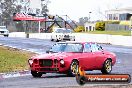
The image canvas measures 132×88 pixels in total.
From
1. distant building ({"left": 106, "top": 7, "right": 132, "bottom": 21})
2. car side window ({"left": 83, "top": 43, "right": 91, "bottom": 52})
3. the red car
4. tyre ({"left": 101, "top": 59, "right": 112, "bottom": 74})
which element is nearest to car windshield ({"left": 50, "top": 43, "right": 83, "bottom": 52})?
the red car

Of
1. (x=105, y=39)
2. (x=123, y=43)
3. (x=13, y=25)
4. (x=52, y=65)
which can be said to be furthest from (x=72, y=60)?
(x=13, y=25)

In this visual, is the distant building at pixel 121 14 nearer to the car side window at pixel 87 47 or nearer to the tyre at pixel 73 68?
the car side window at pixel 87 47

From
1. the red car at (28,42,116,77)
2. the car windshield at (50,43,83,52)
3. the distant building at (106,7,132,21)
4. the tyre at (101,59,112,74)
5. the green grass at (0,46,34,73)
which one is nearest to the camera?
the red car at (28,42,116,77)

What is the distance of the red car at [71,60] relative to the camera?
54.8ft

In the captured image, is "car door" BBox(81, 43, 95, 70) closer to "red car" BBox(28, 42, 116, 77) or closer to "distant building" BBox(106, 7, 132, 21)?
"red car" BBox(28, 42, 116, 77)

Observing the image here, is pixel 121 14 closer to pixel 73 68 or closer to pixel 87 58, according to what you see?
pixel 87 58

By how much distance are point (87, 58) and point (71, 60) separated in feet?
3.75

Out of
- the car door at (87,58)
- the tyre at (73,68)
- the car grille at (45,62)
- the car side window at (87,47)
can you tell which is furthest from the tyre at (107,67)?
the car grille at (45,62)

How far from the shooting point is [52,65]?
16719 millimetres

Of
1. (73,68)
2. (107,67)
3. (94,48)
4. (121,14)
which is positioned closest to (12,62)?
(94,48)

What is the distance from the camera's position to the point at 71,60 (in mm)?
16828

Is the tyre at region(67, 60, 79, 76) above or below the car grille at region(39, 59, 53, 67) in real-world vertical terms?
below

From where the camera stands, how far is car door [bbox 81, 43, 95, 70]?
57.9 feet

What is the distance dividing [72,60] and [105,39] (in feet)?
122
